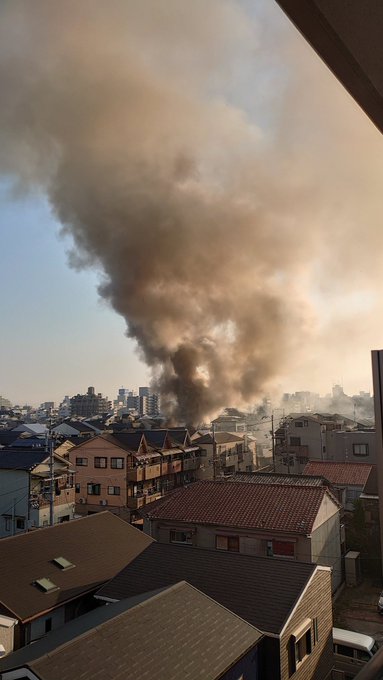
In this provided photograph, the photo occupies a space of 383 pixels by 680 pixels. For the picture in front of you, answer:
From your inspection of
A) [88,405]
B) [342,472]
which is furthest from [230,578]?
[88,405]

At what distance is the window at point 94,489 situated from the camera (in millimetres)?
24234

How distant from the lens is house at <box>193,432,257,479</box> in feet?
101

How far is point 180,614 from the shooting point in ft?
24.1

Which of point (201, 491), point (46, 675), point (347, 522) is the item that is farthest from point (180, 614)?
point (347, 522)

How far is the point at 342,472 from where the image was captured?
21.1 metres

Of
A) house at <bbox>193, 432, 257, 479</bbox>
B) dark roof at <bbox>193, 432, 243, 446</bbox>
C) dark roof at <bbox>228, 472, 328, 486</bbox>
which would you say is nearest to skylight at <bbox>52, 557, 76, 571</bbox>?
dark roof at <bbox>228, 472, 328, 486</bbox>

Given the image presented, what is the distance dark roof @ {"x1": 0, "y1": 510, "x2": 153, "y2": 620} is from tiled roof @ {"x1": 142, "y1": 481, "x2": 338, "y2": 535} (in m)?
2.42

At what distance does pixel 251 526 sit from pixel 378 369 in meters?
13.2

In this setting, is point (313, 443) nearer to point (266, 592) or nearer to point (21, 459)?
point (21, 459)

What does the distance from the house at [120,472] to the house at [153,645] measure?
15.9 metres

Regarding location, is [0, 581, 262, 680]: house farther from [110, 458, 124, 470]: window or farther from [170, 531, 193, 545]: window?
[110, 458, 124, 470]: window

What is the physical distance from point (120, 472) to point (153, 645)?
704 inches

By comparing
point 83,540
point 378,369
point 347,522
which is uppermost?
point 378,369

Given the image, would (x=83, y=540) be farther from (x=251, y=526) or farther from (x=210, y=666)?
(x=210, y=666)
